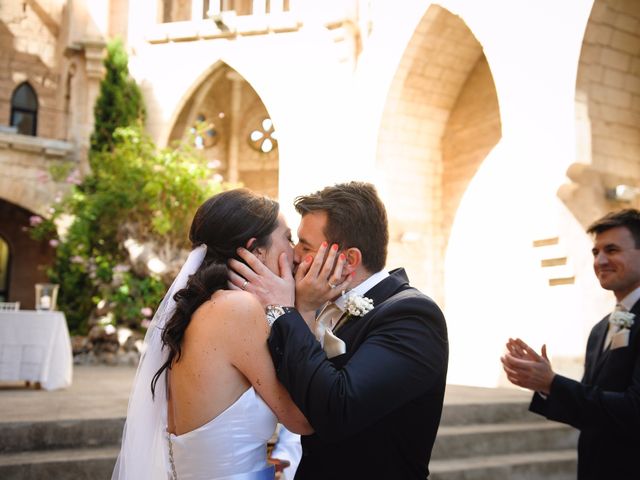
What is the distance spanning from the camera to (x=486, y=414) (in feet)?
17.7

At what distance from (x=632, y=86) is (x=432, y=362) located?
6.21 metres

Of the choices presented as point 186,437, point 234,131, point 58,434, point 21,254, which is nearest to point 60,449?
point 58,434

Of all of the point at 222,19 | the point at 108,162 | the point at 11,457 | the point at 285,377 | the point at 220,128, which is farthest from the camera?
the point at 220,128

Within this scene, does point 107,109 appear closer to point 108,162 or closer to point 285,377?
point 108,162

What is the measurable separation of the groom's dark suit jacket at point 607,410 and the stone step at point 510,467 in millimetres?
1953

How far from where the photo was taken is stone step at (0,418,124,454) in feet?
13.5

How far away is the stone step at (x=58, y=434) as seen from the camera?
412cm

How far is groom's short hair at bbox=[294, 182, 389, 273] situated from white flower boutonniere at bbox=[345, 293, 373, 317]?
0.13 metres

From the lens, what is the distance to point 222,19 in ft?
40.8

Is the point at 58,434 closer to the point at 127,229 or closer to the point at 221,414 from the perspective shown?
the point at 221,414

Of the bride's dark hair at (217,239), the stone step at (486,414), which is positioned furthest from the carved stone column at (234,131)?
the bride's dark hair at (217,239)

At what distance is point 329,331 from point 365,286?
0.17m

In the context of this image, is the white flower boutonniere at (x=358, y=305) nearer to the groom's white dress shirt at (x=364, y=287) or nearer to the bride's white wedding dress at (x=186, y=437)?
the groom's white dress shirt at (x=364, y=287)

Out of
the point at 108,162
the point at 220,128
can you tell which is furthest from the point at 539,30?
the point at 220,128
